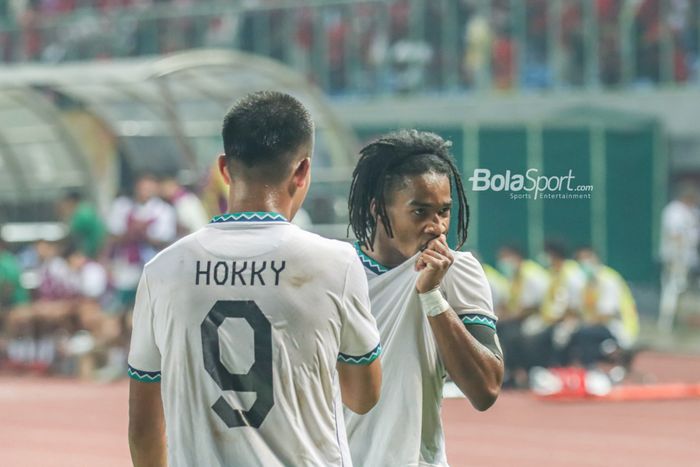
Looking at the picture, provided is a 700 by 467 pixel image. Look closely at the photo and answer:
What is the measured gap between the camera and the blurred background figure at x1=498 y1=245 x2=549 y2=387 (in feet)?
50.1

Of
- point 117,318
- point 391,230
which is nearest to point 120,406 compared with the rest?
point 117,318

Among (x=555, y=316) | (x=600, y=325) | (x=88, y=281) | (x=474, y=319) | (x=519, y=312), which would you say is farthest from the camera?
(x=88, y=281)

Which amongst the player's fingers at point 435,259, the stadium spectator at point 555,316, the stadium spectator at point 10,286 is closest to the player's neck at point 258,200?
the player's fingers at point 435,259

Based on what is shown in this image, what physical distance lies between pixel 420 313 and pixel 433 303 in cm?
14

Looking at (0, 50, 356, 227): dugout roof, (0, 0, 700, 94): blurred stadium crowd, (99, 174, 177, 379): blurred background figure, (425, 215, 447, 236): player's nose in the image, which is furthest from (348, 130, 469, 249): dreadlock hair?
(0, 0, 700, 94): blurred stadium crowd

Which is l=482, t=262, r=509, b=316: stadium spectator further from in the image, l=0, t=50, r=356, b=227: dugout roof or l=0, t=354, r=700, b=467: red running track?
l=0, t=50, r=356, b=227: dugout roof

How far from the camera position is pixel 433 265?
11.6 feet

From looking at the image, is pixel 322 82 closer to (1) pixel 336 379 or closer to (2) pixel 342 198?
(2) pixel 342 198

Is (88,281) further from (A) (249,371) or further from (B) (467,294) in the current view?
(A) (249,371)

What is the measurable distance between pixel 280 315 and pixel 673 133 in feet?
68.0

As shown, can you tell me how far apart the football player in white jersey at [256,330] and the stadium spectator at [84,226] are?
14405 millimetres

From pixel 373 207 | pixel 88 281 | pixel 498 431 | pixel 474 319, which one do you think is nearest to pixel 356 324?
pixel 474 319

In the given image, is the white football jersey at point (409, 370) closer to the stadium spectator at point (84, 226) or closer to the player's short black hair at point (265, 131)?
the player's short black hair at point (265, 131)

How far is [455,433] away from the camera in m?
12.0
